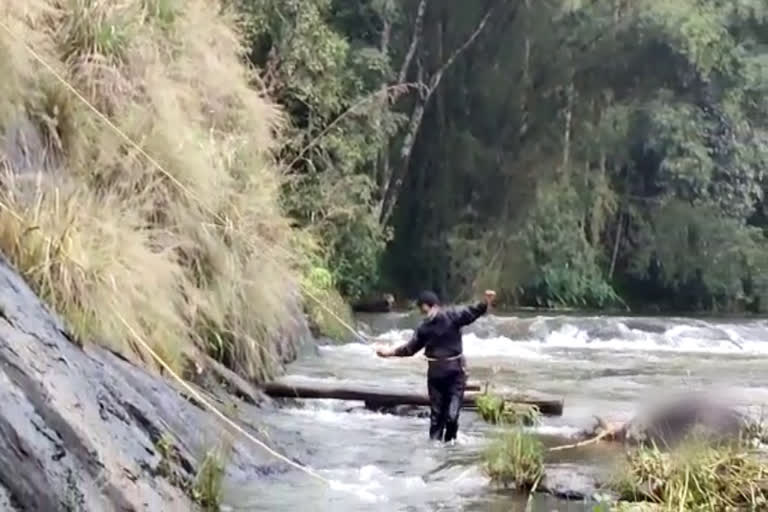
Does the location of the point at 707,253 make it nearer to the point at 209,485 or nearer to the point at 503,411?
the point at 503,411

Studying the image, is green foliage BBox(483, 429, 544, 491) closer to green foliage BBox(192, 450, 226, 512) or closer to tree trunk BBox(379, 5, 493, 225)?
green foliage BBox(192, 450, 226, 512)

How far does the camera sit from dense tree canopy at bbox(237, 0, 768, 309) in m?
28.2

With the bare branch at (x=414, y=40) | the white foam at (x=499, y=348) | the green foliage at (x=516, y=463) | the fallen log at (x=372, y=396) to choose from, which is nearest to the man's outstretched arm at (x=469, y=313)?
the fallen log at (x=372, y=396)

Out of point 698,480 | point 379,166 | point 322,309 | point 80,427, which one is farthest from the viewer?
point 379,166

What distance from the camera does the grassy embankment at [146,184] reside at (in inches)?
347

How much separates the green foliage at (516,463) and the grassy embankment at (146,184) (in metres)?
2.40

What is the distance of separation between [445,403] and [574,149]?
19700mm

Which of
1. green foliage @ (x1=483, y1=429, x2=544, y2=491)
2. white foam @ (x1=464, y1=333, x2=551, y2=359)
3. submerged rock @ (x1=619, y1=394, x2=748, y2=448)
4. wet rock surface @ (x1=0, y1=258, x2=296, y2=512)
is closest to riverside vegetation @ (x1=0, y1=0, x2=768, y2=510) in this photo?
green foliage @ (x1=483, y1=429, x2=544, y2=491)

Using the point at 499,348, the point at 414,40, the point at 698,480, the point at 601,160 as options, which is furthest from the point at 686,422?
the point at 601,160

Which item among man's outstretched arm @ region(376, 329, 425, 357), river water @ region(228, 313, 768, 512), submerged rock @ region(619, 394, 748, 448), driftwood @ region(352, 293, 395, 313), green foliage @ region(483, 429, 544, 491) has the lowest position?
driftwood @ region(352, 293, 395, 313)

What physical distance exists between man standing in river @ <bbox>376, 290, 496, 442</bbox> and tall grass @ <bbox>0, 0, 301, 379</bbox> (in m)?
1.82

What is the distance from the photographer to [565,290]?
1118 inches

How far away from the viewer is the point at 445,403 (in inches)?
419

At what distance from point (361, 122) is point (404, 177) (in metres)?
5.12
